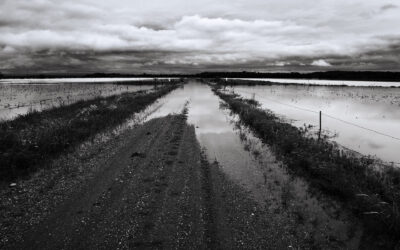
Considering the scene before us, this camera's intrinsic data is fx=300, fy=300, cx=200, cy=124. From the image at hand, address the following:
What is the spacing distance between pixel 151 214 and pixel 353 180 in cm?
634

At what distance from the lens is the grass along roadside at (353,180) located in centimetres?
699

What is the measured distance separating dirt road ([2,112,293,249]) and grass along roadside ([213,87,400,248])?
2.35 metres

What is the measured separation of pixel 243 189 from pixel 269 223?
85.8 inches

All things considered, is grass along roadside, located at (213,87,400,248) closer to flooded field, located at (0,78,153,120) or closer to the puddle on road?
the puddle on road

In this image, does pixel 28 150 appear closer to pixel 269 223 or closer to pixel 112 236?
pixel 112 236

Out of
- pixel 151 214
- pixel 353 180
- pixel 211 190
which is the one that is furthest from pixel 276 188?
pixel 151 214

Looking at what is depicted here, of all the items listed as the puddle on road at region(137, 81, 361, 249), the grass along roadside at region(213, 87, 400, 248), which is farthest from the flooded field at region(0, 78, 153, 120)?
the grass along roadside at region(213, 87, 400, 248)

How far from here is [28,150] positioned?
1216cm

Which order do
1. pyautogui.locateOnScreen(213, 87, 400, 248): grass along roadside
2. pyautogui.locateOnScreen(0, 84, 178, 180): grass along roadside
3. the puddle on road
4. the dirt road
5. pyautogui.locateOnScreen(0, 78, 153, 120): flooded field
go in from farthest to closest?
pyautogui.locateOnScreen(0, 78, 153, 120): flooded field
pyautogui.locateOnScreen(0, 84, 178, 180): grass along roadside
pyautogui.locateOnScreen(213, 87, 400, 248): grass along roadside
the puddle on road
the dirt road

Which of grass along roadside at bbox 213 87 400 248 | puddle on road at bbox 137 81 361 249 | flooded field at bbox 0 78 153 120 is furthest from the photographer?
flooded field at bbox 0 78 153 120

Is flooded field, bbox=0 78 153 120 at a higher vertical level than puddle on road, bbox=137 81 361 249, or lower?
higher

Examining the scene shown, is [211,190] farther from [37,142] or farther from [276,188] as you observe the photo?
[37,142]

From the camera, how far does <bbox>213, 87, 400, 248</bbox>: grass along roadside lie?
699cm

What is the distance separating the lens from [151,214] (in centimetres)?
734
